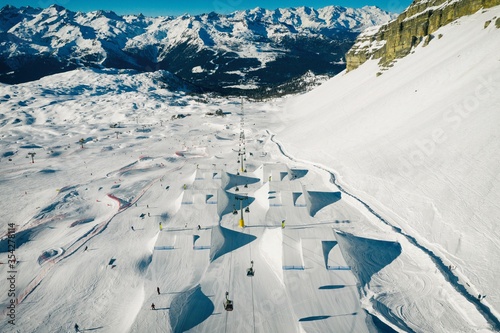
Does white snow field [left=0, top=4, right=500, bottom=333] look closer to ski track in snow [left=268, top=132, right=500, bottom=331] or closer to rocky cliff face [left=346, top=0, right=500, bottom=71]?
ski track in snow [left=268, top=132, right=500, bottom=331]

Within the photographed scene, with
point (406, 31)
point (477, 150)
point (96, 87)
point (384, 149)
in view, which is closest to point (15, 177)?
point (384, 149)

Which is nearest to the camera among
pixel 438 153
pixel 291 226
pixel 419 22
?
pixel 291 226

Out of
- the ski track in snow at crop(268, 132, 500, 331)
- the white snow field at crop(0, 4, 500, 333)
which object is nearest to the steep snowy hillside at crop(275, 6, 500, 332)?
the ski track in snow at crop(268, 132, 500, 331)

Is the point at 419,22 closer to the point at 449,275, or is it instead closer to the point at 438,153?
the point at 438,153

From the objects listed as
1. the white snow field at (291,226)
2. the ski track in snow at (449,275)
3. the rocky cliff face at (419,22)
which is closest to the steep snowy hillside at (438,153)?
the ski track in snow at (449,275)

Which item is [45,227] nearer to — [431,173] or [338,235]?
[338,235]

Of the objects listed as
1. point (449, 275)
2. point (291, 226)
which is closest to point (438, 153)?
point (449, 275)

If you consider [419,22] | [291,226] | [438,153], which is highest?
[419,22]
